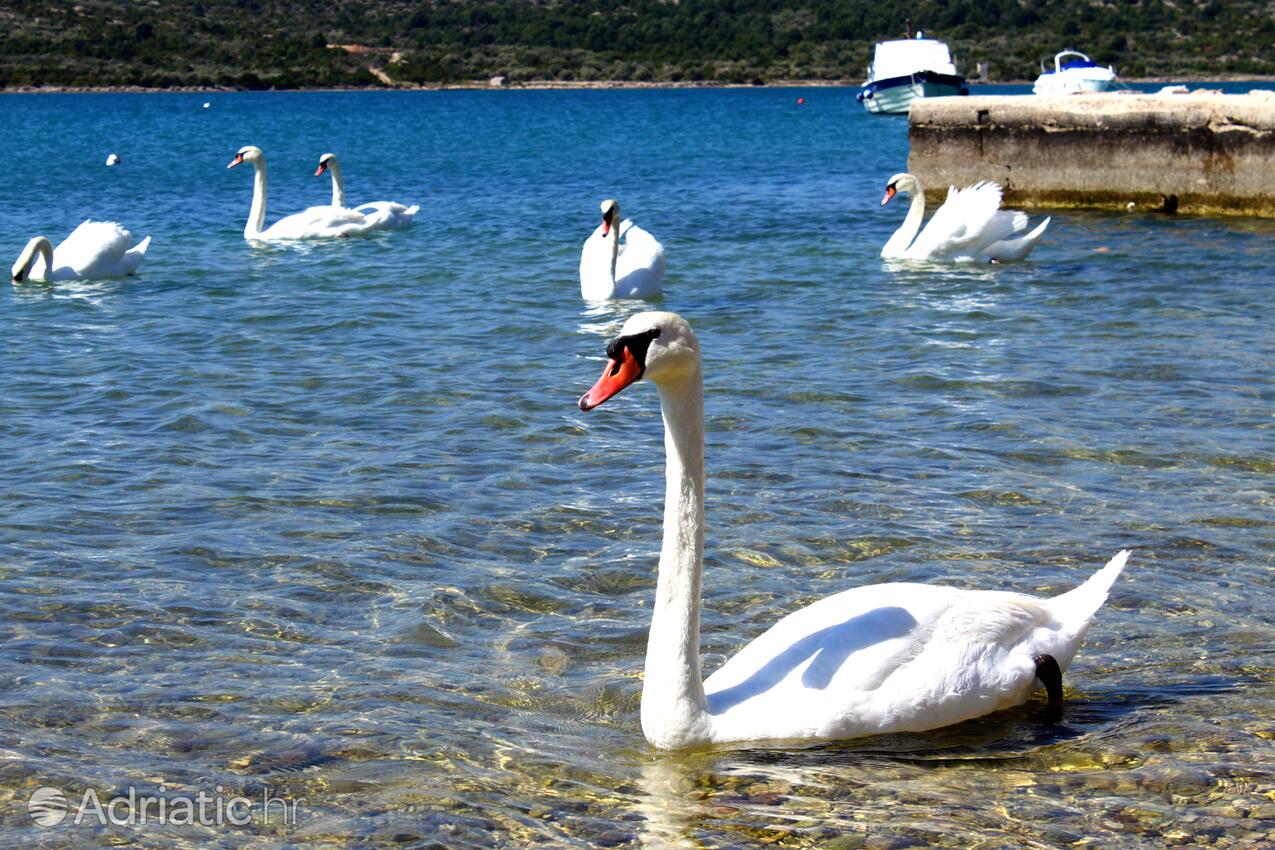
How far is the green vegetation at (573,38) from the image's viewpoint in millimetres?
98875

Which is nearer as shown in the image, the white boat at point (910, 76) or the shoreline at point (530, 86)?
the white boat at point (910, 76)

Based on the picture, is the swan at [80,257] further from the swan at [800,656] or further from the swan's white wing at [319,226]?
the swan at [800,656]

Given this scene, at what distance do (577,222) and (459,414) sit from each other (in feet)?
37.8

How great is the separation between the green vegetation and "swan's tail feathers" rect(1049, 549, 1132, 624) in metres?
94.5

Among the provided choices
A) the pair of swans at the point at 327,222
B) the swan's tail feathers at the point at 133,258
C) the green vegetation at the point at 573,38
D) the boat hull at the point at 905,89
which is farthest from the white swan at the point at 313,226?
the green vegetation at the point at 573,38

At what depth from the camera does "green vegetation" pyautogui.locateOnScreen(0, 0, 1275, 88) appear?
9888cm

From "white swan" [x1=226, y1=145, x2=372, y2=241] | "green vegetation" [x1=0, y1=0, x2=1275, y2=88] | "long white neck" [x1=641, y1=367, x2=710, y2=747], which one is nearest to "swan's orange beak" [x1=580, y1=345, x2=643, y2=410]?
"long white neck" [x1=641, y1=367, x2=710, y2=747]

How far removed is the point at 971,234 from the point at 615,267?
11.1 feet

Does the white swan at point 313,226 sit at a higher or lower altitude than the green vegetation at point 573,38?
lower

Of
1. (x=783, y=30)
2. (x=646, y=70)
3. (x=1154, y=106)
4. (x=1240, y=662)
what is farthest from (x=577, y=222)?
(x=783, y=30)

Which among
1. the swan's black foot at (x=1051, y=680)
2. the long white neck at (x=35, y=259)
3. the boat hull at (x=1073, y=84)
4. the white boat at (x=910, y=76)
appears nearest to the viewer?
the swan's black foot at (x=1051, y=680)

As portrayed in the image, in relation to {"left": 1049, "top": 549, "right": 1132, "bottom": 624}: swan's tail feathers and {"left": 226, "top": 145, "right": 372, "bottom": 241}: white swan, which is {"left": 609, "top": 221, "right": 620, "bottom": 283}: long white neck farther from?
{"left": 1049, "top": 549, "right": 1132, "bottom": 624}: swan's tail feathers

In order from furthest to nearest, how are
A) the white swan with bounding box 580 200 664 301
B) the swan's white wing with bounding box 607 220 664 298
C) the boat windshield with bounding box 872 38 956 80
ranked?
1. the boat windshield with bounding box 872 38 956 80
2. the swan's white wing with bounding box 607 220 664 298
3. the white swan with bounding box 580 200 664 301

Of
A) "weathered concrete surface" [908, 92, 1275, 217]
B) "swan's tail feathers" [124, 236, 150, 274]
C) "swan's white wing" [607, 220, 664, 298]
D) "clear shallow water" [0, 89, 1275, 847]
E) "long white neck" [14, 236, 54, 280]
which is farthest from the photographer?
"weathered concrete surface" [908, 92, 1275, 217]
